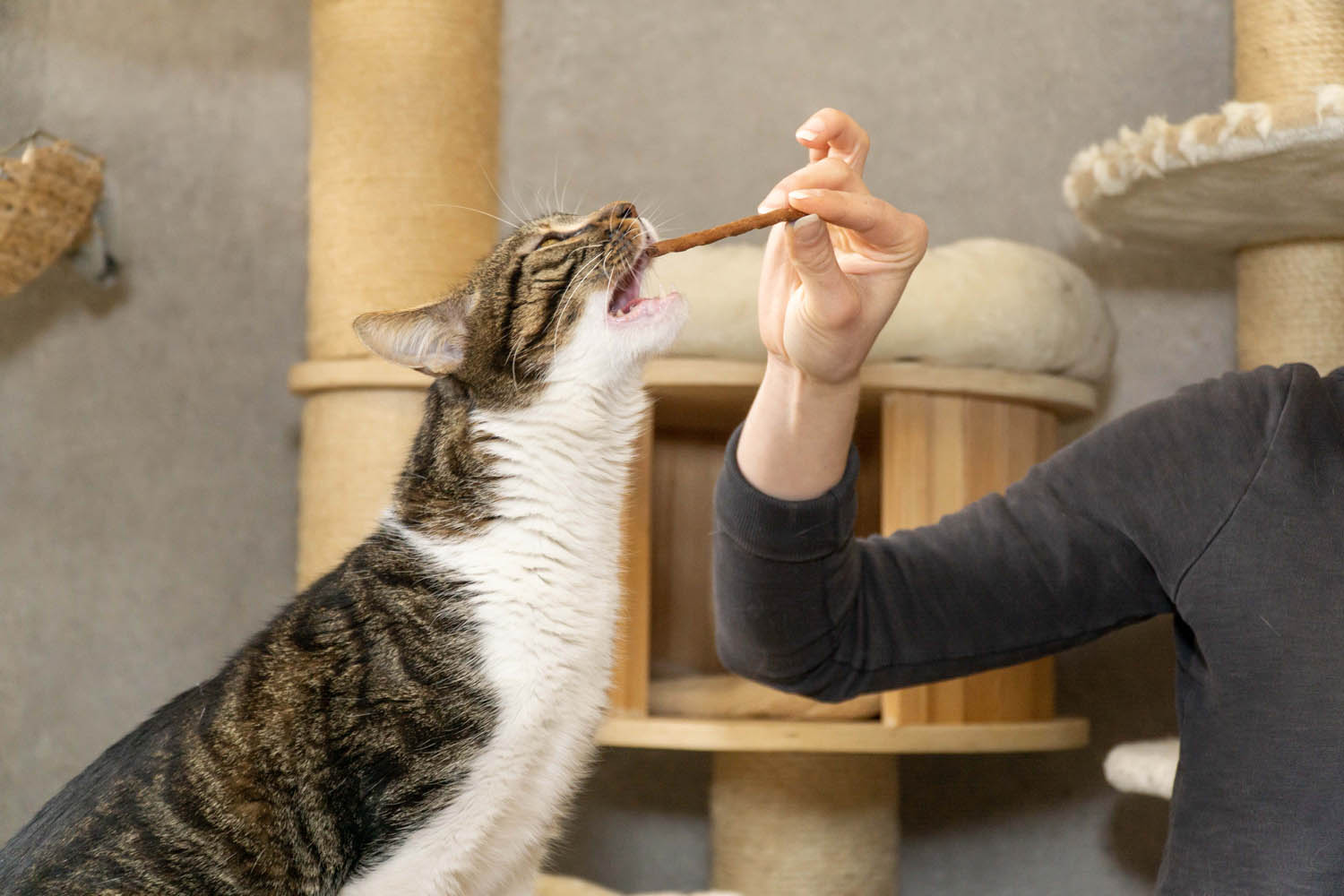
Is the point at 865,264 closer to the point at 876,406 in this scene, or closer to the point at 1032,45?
the point at 876,406

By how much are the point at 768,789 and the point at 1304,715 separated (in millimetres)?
901

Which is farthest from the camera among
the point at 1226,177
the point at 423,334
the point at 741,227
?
the point at 1226,177

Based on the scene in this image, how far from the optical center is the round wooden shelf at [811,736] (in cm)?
140

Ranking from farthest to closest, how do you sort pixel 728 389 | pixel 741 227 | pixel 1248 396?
1. pixel 728 389
2. pixel 1248 396
3. pixel 741 227

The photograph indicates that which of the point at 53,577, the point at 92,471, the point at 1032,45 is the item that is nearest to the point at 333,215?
the point at 92,471

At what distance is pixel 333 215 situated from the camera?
1557mm

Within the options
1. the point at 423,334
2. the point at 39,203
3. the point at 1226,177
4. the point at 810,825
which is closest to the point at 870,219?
the point at 423,334

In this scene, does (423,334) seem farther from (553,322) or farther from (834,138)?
(834,138)

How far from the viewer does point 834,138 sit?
2.65 ft

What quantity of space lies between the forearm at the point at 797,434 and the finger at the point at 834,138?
157mm

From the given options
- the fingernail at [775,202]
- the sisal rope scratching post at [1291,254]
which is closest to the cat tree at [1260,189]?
the sisal rope scratching post at [1291,254]

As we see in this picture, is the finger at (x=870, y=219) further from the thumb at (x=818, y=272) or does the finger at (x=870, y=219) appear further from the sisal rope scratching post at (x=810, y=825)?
A: the sisal rope scratching post at (x=810, y=825)

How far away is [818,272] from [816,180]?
0.19 feet

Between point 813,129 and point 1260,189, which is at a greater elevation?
point 1260,189
